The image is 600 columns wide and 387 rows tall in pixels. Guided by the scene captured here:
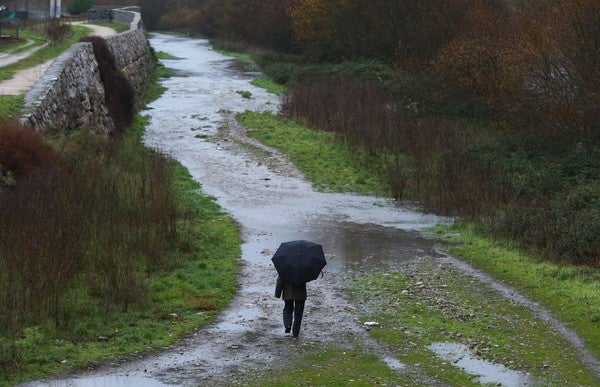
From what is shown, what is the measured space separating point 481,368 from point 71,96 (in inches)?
728

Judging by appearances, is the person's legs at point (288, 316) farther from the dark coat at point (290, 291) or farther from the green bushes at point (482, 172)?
the green bushes at point (482, 172)

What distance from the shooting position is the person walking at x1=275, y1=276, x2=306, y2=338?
1422cm

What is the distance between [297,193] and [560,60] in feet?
29.1

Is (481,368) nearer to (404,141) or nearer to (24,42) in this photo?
(404,141)

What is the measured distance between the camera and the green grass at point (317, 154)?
28781 millimetres

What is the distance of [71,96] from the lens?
28.6m

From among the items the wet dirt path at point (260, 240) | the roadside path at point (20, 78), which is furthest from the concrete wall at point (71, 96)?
the wet dirt path at point (260, 240)

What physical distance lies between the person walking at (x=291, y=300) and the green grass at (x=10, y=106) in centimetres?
914

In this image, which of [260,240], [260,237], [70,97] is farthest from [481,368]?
[70,97]

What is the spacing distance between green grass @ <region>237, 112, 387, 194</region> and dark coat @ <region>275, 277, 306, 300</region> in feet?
45.2

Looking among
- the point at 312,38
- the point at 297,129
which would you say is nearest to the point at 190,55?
the point at 312,38

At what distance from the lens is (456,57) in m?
35.9

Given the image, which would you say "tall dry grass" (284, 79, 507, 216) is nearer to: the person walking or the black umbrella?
the person walking

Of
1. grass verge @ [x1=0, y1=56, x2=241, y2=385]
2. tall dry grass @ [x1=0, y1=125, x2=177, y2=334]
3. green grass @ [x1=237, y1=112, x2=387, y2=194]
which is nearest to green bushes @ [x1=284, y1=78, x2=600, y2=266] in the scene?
green grass @ [x1=237, y1=112, x2=387, y2=194]
